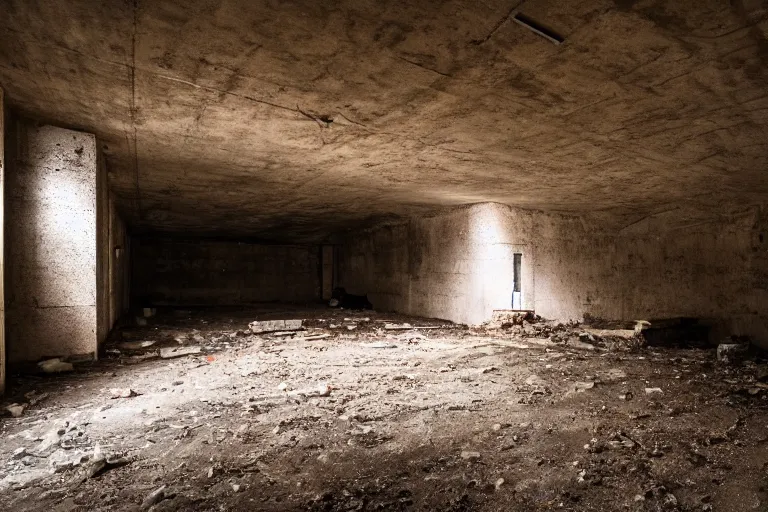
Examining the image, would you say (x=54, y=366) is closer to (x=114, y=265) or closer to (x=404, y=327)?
(x=114, y=265)

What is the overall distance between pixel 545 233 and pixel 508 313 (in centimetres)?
184

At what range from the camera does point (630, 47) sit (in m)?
2.54

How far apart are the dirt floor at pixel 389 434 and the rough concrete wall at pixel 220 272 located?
27.8ft

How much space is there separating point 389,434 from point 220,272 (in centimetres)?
1177

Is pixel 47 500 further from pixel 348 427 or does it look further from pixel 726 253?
pixel 726 253

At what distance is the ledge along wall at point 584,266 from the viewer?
7.15m

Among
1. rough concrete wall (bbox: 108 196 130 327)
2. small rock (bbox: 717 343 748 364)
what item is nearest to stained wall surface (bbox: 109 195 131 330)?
rough concrete wall (bbox: 108 196 130 327)

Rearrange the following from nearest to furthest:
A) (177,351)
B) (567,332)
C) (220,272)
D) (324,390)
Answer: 1. (324,390)
2. (177,351)
3. (567,332)
4. (220,272)

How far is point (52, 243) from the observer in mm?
4355

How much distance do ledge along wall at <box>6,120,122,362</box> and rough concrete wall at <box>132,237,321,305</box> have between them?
8.67m

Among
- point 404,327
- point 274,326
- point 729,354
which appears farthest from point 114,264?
point 729,354

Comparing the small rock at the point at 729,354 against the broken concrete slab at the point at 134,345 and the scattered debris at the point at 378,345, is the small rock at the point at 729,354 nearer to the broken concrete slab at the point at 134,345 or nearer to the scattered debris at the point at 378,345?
the scattered debris at the point at 378,345

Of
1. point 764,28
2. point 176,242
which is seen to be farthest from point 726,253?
point 176,242

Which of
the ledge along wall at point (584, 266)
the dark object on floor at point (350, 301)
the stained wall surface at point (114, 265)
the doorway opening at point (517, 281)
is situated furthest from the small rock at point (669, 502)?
the dark object on floor at point (350, 301)
